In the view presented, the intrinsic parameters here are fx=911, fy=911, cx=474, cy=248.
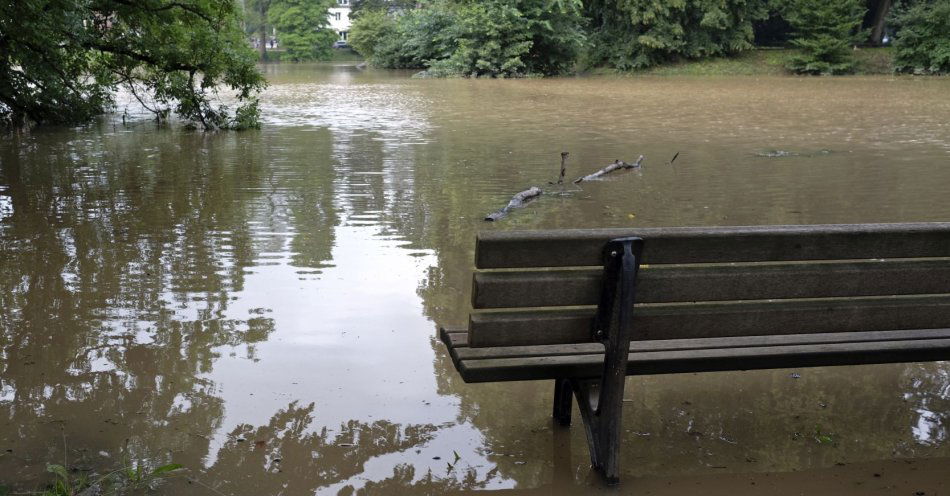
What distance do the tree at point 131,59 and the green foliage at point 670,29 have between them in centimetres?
3095

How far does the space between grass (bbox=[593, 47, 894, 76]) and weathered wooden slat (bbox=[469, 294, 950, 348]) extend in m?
42.6

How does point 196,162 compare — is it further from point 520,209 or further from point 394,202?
point 520,209

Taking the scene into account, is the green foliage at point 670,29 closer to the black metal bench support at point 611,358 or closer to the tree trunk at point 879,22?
the tree trunk at point 879,22

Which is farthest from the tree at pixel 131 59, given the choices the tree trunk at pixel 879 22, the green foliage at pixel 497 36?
the tree trunk at pixel 879 22

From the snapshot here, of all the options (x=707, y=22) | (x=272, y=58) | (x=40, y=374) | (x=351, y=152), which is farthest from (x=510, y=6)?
(x=272, y=58)

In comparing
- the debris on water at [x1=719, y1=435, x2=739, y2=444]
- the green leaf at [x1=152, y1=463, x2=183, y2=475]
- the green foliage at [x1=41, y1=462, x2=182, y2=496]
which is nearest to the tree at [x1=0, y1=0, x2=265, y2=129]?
the green foliage at [x1=41, y1=462, x2=182, y2=496]

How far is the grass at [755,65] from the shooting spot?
4312 centimetres

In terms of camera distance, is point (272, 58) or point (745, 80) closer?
point (745, 80)

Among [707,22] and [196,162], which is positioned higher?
[707,22]

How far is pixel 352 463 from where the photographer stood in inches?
141

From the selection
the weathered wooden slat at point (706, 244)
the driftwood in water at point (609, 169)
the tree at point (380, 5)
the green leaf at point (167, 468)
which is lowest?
the driftwood in water at point (609, 169)

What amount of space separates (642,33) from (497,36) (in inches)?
350

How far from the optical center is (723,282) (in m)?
3.20

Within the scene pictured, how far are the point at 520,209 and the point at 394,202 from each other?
1350 millimetres
